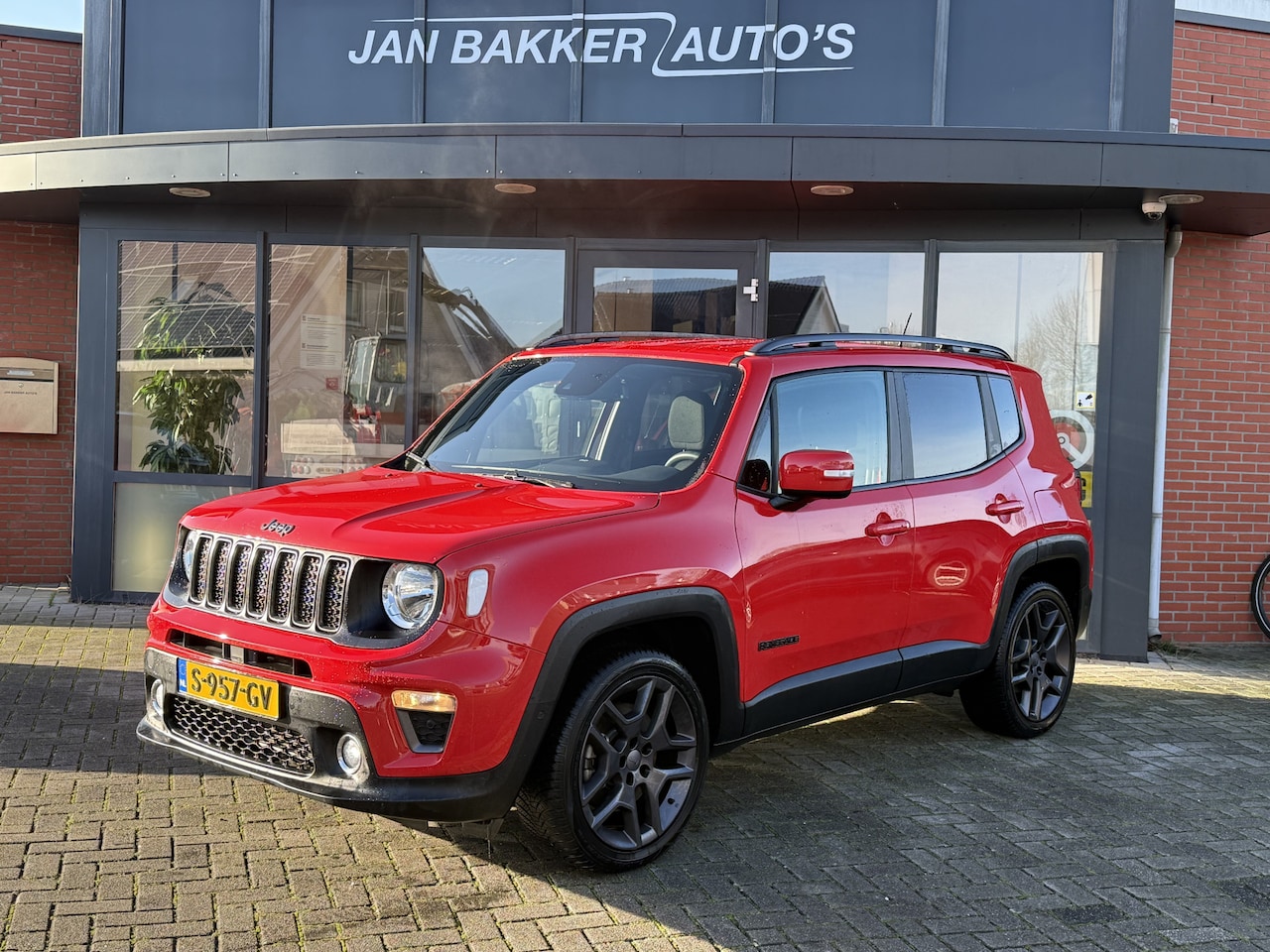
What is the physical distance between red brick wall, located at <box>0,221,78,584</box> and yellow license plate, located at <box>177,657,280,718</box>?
7.29m

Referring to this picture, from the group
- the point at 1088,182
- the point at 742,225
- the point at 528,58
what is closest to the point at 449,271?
the point at 528,58

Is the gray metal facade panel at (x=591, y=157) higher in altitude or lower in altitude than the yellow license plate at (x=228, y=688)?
higher

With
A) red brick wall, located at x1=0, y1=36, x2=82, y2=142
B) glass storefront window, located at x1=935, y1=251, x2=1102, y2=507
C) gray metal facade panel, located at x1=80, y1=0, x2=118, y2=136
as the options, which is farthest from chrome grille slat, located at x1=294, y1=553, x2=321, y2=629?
red brick wall, located at x1=0, y1=36, x2=82, y2=142

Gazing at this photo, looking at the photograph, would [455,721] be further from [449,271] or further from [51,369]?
[51,369]

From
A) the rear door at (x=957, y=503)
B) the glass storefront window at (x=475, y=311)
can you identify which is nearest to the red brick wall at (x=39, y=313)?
the glass storefront window at (x=475, y=311)

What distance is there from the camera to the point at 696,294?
30.6 ft

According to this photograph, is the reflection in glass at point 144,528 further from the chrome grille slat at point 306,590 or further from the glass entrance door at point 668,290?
the chrome grille slat at point 306,590

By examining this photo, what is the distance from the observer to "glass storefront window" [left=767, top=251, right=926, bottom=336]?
30.2ft

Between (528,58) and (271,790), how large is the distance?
20.2 ft

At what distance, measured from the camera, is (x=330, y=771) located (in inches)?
151

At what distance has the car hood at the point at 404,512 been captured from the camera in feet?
12.9

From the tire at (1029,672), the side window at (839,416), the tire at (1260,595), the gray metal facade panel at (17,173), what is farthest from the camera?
the tire at (1260,595)

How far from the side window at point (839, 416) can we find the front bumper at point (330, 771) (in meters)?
1.85

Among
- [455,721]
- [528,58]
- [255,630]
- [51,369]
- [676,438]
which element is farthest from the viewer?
[51,369]
